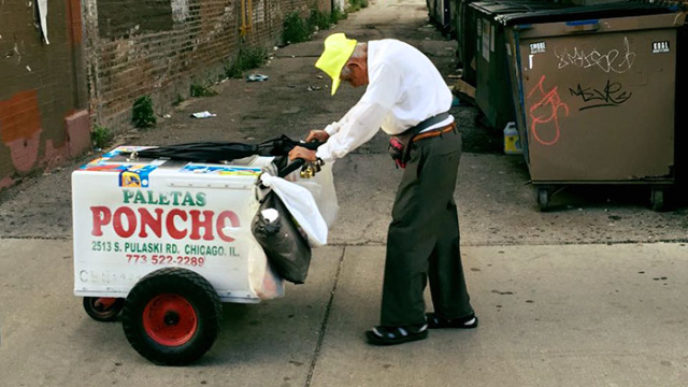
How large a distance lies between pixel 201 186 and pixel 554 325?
2035mm

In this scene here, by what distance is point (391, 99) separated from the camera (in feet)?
15.0

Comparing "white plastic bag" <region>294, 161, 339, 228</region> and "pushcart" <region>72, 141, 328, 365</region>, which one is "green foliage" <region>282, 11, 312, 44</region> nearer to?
"white plastic bag" <region>294, 161, 339, 228</region>

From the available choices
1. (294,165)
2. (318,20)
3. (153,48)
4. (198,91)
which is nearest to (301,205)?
(294,165)

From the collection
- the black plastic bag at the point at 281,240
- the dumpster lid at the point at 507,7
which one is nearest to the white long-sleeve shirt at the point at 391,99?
the black plastic bag at the point at 281,240

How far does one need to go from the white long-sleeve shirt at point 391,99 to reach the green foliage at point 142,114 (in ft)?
21.3

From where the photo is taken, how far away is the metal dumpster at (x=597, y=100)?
6.82 meters

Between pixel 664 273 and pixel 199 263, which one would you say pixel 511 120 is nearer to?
pixel 664 273

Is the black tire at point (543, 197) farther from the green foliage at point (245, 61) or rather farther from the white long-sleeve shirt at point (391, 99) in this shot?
the green foliage at point (245, 61)

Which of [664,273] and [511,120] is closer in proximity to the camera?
[664,273]

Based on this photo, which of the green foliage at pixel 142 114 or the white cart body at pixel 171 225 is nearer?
the white cart body at pixel 171 225

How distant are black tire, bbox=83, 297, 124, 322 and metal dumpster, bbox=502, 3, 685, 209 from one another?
336 cm

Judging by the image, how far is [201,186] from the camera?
4.47 metres

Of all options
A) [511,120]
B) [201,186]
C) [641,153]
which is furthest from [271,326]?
[511,120]

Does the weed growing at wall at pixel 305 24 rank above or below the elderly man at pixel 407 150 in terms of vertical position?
above
